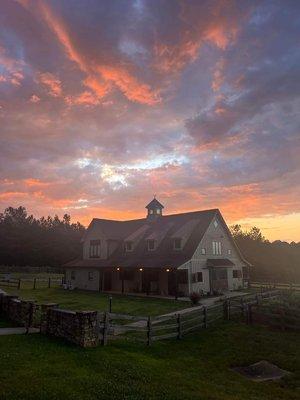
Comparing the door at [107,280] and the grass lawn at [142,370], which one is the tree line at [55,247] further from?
the grass lawn at [142,370]

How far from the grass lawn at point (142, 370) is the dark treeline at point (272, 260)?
35430 millimetres

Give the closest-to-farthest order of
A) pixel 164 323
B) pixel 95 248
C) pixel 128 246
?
pixel 164 323, pixel 128 246, pixel 95 248

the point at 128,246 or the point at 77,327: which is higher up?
the point at 128,246

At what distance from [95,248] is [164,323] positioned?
87.4ft

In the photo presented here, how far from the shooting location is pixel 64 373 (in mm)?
9680

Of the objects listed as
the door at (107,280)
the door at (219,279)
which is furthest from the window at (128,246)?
the door at (219,279)

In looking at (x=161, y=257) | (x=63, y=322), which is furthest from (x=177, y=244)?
(x=63, y=322)

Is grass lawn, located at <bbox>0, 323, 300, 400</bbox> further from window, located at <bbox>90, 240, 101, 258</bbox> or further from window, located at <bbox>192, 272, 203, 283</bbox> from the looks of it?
window, located at <bbox>90, 240, 101, 258</bbox>

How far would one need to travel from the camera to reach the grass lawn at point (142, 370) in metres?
8.71

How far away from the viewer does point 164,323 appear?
66.3 ft

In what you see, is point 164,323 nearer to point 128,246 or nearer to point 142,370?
point 142,370

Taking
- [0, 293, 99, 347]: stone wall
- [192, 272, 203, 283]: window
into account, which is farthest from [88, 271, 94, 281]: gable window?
[0, 293, 99, 347]: stone wall

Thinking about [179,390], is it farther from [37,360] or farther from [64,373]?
[37,360]

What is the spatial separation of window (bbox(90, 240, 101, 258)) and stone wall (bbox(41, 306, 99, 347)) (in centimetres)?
3098
